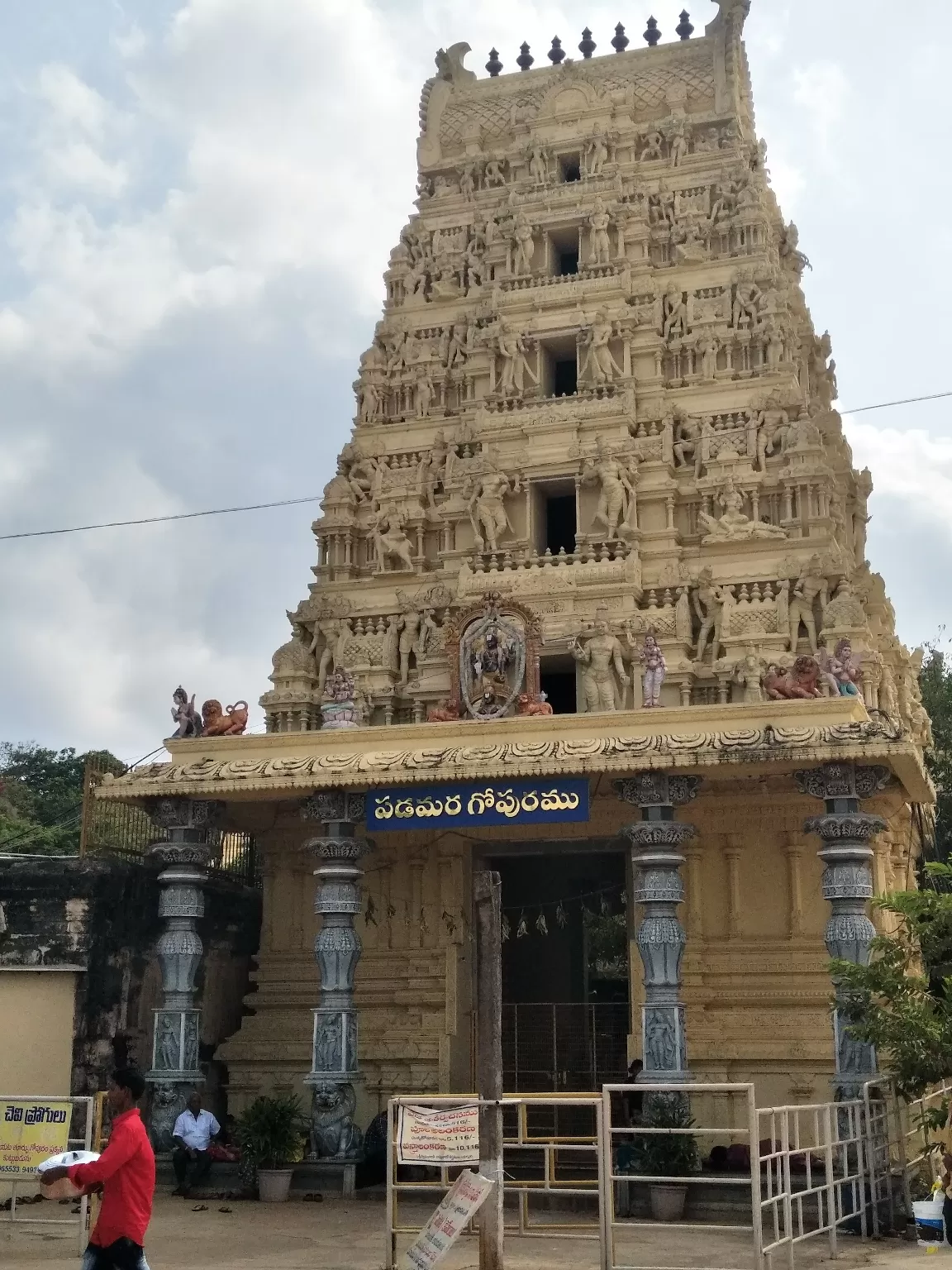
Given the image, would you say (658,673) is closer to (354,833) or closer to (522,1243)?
(354,833)

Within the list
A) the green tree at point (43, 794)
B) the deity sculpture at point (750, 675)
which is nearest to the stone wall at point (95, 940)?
the deity sculpture at point (750, 675)

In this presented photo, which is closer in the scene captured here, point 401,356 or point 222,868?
point 222,868

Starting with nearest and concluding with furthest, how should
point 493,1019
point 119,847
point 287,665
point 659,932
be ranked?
point 493,1019, point 659,932, point 119,847, point 287,665

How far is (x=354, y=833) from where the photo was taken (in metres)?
17.4

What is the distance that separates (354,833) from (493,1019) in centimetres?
733

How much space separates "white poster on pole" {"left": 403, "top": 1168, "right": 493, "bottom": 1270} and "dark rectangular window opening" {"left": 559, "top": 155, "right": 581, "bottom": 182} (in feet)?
64.5

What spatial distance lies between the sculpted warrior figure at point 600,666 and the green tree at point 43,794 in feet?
81.6

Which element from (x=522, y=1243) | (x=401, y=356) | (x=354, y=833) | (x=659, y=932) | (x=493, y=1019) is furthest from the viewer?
(x=401, y=356)

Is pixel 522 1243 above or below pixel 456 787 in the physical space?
below

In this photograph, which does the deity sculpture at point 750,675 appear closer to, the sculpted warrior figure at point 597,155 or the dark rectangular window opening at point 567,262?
the dark rectangular window opening at point 567,262

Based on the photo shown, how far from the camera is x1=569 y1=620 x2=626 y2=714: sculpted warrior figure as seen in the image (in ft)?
63.6

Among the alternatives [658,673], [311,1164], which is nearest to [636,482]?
[658,673]

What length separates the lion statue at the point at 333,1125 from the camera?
1622 cm

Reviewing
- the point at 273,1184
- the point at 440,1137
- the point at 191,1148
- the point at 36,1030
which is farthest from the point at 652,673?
the point at 36,1030
